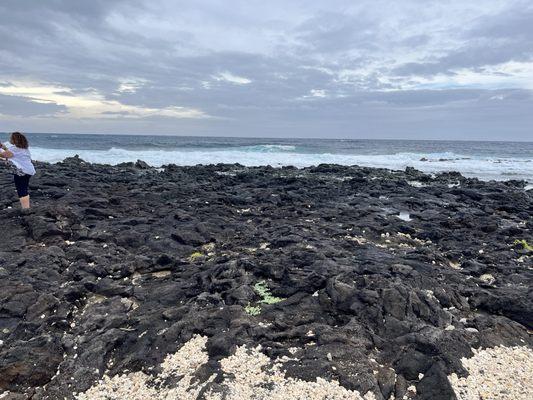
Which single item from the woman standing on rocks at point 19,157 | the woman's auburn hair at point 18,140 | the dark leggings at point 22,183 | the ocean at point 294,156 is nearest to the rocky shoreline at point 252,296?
the dark leggings at point 22,183

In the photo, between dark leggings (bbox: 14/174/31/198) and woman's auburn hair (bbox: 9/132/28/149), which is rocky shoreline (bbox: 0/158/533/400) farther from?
woman's auburn hair (bbox: 9/132/28/149)

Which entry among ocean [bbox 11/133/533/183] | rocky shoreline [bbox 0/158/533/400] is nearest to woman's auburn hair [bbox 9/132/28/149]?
rocky shoreline [bbox 0/158/533/400]

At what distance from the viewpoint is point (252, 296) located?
6.62 m

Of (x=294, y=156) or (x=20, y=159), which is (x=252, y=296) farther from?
(x=294, y=156)

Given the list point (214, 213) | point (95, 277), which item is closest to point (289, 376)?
point (95, 277)

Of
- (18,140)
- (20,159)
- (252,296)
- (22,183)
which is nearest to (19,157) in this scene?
(20,159)

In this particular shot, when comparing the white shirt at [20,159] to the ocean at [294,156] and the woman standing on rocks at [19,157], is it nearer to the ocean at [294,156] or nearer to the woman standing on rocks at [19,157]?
the woman standing on rocks at [19,157]

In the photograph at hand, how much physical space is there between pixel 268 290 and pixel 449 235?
6.55m

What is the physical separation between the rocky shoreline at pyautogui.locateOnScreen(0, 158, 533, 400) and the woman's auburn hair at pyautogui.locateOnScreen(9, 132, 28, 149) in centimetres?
159

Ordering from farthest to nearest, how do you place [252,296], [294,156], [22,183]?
[294,156], [22,183], [252,296]

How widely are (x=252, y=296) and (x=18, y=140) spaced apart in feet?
24.2

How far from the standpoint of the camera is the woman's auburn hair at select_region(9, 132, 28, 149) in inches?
401

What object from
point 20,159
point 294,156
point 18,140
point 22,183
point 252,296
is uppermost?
point 18,140

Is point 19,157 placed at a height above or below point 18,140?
below
